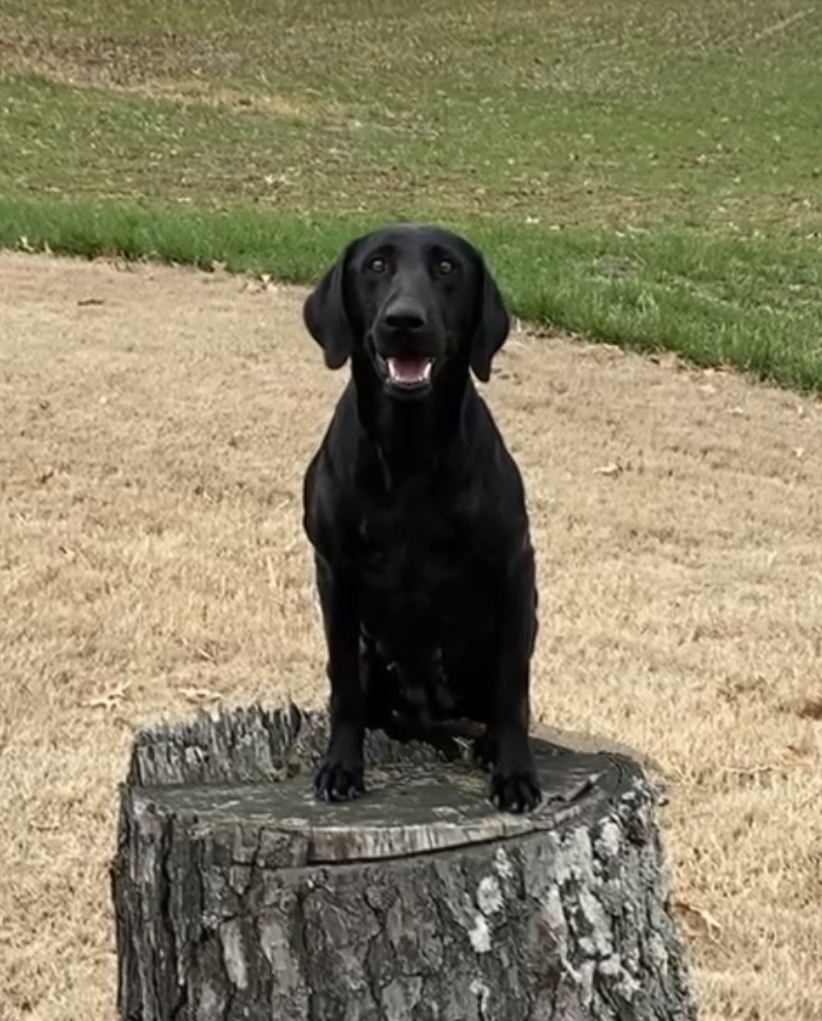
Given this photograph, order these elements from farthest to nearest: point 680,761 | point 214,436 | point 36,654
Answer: point 214,436 < point 36,654 < point 680,761

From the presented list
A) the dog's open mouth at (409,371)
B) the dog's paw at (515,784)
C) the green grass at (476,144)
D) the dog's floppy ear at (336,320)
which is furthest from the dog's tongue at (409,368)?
the green grass at (476,144)

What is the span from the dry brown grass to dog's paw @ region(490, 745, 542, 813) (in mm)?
1613

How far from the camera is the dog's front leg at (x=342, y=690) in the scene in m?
2.83

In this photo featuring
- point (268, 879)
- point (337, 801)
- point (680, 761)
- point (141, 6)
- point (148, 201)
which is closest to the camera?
point (268, 879)

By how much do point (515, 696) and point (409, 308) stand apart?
0.63 m

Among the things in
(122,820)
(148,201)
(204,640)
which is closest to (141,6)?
(148,201)

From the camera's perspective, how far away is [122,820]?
2842mm

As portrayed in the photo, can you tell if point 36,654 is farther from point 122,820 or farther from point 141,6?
point 141,6

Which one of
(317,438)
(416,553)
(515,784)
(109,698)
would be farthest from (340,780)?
(317,438)

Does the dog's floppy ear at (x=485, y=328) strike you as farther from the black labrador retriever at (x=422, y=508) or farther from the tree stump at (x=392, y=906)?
the tree stump at (x=392, y=906)

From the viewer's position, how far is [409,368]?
2.61 metres

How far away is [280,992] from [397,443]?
769mm

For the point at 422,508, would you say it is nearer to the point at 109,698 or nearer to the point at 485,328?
the point at 485,328

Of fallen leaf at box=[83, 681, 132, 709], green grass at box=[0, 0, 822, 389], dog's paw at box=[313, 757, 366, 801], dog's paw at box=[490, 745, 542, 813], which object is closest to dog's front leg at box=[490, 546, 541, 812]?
dog's paw at box=[490, 745, 542, 813]
